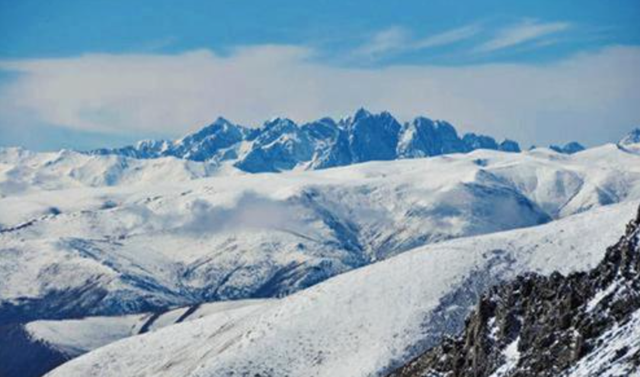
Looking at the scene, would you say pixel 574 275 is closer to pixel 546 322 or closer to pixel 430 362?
pixel 546 322

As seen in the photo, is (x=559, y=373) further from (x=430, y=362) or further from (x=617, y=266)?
(x=430, y=362)

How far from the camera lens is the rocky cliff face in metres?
107

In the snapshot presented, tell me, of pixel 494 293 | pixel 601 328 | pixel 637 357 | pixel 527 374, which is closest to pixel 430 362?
pixel 494 293

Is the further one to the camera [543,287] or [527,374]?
[543,287]

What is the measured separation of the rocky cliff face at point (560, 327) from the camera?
107375 millimetres

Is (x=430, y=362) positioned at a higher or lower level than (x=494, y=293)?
lower

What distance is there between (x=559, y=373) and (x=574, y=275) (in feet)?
74.1

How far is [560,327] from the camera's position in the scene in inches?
4843

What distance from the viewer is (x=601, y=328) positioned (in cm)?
11188

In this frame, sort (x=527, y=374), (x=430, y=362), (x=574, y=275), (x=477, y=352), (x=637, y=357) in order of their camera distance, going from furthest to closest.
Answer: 1. (x=430, y=362)
2. (x=477, y=352)
3. (x=574, y=275)
4. (x=527, y=374)
5. (x=637, y=357)

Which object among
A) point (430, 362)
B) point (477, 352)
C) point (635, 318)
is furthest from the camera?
point (430, 362)

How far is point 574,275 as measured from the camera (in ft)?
439

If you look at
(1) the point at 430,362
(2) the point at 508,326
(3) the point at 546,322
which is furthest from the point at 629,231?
(1) the point at 430,362

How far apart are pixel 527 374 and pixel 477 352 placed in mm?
22372
